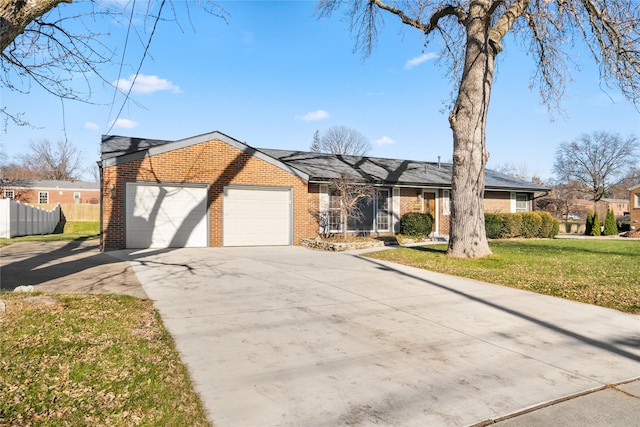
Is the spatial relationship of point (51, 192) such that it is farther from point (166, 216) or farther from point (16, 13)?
point (16, 13)

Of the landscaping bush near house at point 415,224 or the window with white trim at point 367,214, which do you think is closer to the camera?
the window with white trim at point 367,214

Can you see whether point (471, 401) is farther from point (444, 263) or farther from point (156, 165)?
point (156, 165)

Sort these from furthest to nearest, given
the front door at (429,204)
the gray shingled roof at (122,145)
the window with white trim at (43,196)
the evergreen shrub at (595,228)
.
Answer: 1. the window with white trim at (43,196)
2. the evergreen shrub at (595,228)
3. the front door at (429,204)
4. the gray shingled roof at (122,145)

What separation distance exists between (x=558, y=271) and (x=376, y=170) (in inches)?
423

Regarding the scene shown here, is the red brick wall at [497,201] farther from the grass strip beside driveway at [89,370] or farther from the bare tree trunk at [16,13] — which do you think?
the bare tree trunk at [16,13]

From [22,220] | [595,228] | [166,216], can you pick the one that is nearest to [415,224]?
[166,216]

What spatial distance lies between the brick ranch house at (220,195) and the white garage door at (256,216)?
0.12 feet

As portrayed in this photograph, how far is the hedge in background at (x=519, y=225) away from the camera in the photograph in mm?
18156

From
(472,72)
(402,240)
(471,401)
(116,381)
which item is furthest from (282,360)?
(402,240)

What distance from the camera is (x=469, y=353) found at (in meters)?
4.11

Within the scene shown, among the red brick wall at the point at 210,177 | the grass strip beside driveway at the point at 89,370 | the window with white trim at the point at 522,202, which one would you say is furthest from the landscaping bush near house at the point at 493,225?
the grass strip beside driveway at the point at 89,370

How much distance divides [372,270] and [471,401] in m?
6.19

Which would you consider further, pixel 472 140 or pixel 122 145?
pixel 122 145

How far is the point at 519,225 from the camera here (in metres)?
19.0
